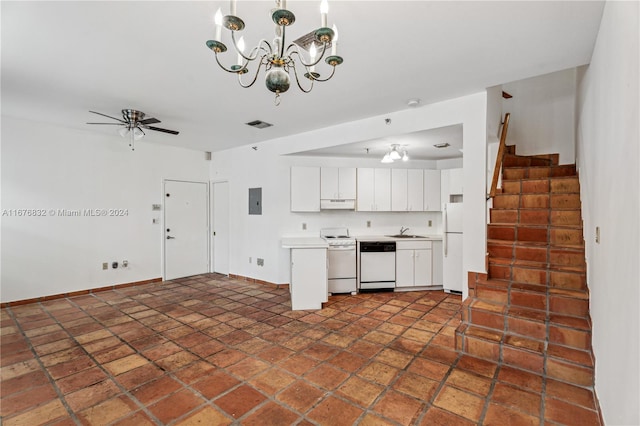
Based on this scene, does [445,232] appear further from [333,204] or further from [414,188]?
[333,204]

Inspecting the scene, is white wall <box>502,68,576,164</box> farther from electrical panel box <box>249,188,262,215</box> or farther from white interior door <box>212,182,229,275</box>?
white interior door <box>212,182,229,275</box>

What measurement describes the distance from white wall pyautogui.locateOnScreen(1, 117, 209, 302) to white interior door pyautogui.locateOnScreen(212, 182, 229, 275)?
892mm

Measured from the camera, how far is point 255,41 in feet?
7.57

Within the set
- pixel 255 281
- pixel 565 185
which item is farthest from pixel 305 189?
pixel 565 185

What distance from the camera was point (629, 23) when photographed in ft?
4.65

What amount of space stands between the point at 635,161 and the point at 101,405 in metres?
3.57

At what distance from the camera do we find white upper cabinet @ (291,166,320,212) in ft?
17.3

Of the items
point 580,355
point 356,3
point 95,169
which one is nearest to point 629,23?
point 356,3

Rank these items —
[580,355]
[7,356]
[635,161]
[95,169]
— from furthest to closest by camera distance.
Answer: [95,169], [7,356], [580,355], [635,161]

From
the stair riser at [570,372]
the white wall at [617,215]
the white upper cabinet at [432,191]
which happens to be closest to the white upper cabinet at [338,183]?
the white upper cabinet at [432,191]

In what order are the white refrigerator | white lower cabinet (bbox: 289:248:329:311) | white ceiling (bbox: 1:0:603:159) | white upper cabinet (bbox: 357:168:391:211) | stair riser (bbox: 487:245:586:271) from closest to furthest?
white ceiling (bbox: 1:0:603:159) < stair riser (bbox: 487:245:586:271) < white lower cabinet (bbox: 289:248:329:311) < the white refrigerator < white upper cabinet (bbox: 357:168:391:211)

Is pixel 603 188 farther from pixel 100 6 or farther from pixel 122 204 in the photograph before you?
pixel 122 204

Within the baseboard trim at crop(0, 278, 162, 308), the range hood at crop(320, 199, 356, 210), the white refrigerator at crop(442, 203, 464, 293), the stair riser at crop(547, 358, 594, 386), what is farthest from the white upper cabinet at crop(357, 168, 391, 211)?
the baseboard trim at crop(0, 278, 162, 308)

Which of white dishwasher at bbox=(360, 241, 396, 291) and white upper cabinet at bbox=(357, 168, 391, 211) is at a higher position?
white upper cabinet at bbox=(357, 168, 391, 211)
